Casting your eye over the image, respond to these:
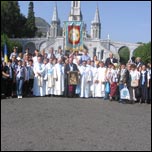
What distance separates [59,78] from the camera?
15.6m

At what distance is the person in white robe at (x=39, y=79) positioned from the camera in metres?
15.4

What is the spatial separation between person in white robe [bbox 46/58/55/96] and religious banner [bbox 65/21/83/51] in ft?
12.3

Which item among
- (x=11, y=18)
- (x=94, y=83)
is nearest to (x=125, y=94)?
(x=94, y=83)

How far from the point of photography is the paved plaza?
7.23 metres

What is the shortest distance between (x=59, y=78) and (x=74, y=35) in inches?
162

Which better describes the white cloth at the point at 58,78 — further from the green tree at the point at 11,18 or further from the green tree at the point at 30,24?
the green tree at the point at 30,24

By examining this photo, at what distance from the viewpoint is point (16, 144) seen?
7129 millimetres

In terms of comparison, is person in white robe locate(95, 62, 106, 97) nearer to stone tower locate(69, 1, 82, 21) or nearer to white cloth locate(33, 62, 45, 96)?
white cloth locate(33, 62, 45, 96)

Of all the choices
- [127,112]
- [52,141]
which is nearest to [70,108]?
[127,112]

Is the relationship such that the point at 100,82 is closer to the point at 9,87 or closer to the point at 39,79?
the point at 39,79

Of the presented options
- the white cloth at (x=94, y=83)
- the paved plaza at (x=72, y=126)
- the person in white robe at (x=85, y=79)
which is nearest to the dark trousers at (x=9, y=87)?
the paved plaza at (x=72, y=126)

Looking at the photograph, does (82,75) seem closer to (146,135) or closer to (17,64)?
(17,64)

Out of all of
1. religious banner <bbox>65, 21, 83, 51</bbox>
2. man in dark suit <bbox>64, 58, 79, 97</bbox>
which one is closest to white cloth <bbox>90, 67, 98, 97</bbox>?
man in dark suit <bbox>64, 58, 79, 97</bbox>

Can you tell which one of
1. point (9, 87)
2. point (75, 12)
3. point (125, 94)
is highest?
point (75, 12)
